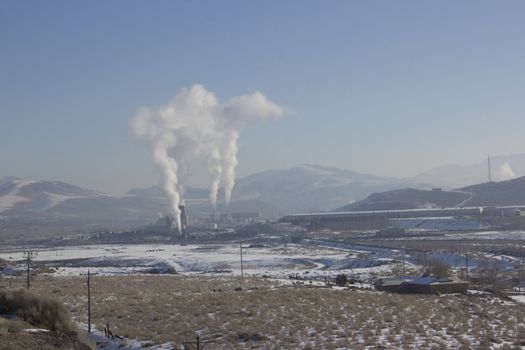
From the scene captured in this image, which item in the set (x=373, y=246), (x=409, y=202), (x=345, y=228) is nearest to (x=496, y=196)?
(x=409, y=202)

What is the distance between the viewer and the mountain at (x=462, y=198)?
539 feet

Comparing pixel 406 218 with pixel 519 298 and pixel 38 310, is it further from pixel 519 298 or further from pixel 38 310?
pixel 38 310

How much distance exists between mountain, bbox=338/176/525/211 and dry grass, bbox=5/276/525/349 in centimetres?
13560

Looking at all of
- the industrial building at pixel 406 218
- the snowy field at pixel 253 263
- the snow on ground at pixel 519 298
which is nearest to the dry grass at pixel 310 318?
the snow on ground at pixel 519 298

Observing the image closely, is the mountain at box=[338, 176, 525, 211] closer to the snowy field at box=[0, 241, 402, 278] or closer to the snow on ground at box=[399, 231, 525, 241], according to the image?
the snow on ground at box=[399, 231, 525, 241]

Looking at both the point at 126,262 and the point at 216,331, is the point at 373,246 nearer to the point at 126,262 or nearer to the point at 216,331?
the point at 126,262

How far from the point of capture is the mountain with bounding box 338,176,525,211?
164200 mm

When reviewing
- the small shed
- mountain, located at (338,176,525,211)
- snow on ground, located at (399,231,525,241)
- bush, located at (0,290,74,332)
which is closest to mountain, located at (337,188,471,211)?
mountain, located at (338,176,525,211)

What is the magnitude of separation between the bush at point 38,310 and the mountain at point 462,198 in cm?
14609

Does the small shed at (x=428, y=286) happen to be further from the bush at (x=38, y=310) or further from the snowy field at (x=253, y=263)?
the bush at (x=38, y=310)

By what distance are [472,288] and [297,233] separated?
82.2 metres

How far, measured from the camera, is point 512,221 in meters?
114

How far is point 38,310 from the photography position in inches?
910

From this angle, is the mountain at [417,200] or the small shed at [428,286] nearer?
the small shed at [428,286]
